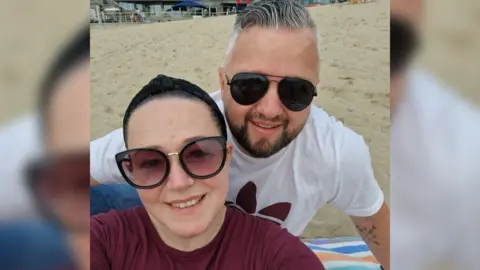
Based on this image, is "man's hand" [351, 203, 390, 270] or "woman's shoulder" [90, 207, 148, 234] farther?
"man's hand" [351, 203, 390, 270]

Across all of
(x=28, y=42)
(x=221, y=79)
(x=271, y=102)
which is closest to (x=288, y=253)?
(x=271, y=102)

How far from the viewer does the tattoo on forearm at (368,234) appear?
1567 millimetres

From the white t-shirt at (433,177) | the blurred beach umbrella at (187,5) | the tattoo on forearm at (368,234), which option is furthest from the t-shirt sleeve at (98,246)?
the white t-shirt at (433,177)

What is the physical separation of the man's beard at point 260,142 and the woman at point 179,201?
5 centimetres

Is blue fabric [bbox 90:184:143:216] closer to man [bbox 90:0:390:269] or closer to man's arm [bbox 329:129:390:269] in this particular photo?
man [bbox 90:0:390:269]

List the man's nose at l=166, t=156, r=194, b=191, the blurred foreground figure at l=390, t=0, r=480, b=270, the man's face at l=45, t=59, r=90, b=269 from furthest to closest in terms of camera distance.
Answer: the blurred foreground figure at l=390, t=0, r=480, b=270 → the man's face at l=45, t=59, r=90, b=269 → the man's nose at l=166, t=156, r=194, b=191

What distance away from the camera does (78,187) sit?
1.47 meters

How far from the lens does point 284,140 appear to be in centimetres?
144

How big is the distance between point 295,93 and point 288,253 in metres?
0.49

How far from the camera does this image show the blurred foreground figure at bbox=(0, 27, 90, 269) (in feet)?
4.72

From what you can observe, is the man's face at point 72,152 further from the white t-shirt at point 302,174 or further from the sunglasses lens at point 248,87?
the sunglasses lens at point 248,87

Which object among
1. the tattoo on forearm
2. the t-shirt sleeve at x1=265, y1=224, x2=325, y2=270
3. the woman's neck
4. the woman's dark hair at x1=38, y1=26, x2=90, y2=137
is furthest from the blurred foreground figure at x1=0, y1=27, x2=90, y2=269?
the tattoo on forearm

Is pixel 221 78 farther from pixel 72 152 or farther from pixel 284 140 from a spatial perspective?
pixel 72 152

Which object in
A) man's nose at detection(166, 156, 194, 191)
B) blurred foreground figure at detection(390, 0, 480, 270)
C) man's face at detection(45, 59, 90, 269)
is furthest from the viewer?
blurred foreground figure at detection(390, 0, 480, 270)
